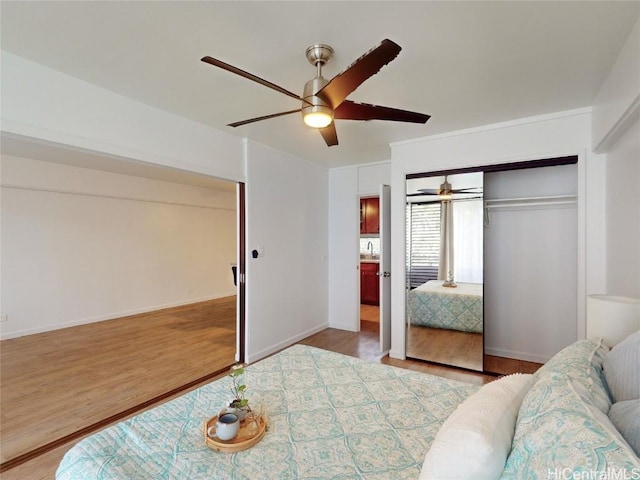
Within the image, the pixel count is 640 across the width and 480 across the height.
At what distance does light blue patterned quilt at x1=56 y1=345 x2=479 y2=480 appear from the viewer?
3.95 feet

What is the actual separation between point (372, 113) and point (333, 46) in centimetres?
46

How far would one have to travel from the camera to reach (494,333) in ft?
12.9

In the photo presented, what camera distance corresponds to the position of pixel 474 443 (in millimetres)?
966

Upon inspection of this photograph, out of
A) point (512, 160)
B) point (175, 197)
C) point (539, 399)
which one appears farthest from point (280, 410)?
point (175, 197)

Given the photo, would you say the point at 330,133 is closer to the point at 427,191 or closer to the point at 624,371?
the point at 427,191

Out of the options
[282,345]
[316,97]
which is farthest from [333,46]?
[282,345]

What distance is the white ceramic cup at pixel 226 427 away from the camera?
1.36 meters

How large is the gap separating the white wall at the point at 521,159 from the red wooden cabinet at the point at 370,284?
3053 mm

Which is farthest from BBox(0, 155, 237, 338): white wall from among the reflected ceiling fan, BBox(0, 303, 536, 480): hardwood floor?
the reflected ceiling fan

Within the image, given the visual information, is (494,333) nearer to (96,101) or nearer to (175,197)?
(96,101)

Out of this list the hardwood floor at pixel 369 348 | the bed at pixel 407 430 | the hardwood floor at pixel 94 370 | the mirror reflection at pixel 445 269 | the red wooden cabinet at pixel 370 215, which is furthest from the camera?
the red wooden cabinet at pixel 370 215

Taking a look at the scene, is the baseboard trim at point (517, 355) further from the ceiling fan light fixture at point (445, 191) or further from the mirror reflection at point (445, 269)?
the ceiling fan light fixture at point (445, 191)

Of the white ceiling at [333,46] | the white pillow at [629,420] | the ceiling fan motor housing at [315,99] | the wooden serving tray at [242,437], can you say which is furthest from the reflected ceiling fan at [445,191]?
the wooden serving tray at [242,437]

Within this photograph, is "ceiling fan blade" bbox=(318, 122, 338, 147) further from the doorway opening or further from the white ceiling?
the doorway opening
